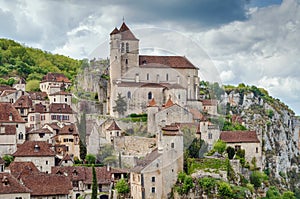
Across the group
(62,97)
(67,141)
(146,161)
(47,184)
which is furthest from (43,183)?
(62,97)

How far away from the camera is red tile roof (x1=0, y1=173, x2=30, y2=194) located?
128ft

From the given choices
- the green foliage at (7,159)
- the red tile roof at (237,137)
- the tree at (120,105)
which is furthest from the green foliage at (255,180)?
the green foliage at (7,159)

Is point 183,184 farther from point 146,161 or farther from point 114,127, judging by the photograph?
point 114,127

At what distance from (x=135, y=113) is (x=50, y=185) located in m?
7.46

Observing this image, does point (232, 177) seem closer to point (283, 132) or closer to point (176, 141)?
point (176, 141)

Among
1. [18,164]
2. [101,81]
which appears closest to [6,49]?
[101,81]

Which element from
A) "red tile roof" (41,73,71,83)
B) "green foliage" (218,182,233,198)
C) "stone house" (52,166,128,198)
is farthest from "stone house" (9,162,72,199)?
"red tile roof" (41,73,71,83)

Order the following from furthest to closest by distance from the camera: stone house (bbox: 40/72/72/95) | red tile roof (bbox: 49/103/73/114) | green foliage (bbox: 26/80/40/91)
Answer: green foliage (bbox: 26/80/40/91), stone house (bbox: 40/72/72/95), red tile roof (bbox: 49/103/73/114)

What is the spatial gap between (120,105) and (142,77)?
587 inches

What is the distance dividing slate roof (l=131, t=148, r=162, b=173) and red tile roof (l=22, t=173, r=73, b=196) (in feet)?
14.9

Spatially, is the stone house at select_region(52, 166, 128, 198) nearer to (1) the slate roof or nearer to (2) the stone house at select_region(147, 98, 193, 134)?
(1) the slate roof

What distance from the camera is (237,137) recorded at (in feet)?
161

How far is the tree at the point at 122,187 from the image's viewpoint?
4188 cm

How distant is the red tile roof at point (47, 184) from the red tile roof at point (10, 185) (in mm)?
1020
